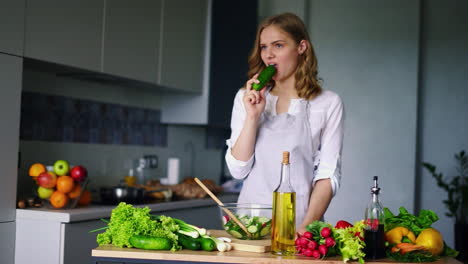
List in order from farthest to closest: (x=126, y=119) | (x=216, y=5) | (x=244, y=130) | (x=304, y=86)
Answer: (x=216, y=5) → (x=126, y=119) → (x=304, y=86) → (x=244, y=130)

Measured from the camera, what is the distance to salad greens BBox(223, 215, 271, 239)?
1.92 metres

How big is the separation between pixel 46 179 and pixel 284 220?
1629 millimetres

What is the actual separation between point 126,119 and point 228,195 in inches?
37.8

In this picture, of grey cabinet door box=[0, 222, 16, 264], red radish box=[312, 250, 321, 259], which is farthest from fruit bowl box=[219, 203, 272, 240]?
grey cabinet door box=[0, 222, 16, 264]

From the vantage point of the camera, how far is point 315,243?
1748 millimetres

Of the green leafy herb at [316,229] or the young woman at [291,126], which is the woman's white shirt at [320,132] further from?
the green leafy herb at [316,229]

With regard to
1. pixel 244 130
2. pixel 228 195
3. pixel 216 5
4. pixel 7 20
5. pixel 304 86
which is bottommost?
pixel 228 195

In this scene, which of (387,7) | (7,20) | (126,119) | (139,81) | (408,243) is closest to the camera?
(408,243)

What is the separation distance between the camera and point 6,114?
9.21 feet

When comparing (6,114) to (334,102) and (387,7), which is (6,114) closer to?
(334,102)

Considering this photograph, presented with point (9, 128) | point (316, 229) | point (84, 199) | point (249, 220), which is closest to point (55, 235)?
point (84, 199)

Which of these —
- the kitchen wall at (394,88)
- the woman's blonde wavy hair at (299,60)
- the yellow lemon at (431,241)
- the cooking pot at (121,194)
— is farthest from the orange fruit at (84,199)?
the kitchen wall at (394,88)

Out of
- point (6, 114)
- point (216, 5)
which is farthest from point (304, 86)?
point (216, 5)

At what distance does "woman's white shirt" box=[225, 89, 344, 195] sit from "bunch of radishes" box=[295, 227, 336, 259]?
0.58m
